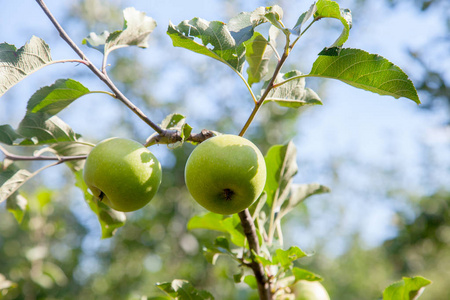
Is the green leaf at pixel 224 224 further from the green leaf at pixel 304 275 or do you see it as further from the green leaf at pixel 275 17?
the green leaf at pixel 275 17

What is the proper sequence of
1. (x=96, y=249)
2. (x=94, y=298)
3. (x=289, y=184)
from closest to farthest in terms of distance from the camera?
(x=289, y=184)
(x=94, y=298)
(x=96, y=249)

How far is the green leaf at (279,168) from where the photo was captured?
51.3 inches

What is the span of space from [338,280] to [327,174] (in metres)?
3.44

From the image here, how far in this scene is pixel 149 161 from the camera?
0.98 metres

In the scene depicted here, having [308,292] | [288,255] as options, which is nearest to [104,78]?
[288,255]

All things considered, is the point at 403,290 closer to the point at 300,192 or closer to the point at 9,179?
the point at 300,192

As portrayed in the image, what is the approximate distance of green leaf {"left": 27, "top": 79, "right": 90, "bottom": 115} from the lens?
3.13 ft

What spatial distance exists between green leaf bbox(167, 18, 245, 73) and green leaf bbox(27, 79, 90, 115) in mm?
294

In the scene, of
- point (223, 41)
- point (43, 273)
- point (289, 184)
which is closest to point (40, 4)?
point (223, 41)

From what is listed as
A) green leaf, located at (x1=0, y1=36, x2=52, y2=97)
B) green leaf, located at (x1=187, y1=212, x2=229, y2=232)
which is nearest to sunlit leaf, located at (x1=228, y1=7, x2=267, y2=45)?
green leaf, located at (x1=0, y1=36, x2=52, y2=97)

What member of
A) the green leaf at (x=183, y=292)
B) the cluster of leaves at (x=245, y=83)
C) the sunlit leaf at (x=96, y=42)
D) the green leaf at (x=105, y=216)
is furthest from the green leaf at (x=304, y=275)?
the sunlit leaf at (x=96, y=42)

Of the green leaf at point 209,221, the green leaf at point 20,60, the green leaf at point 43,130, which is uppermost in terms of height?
the green leaf at point 20,60

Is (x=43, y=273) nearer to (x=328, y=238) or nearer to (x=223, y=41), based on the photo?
(x=223, y=41)

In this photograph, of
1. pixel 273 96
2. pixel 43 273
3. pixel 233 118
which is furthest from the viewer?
pixel 233 118
